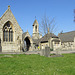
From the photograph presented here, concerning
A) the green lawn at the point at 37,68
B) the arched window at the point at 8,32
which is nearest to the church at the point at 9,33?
the arched window at the point at 8,32

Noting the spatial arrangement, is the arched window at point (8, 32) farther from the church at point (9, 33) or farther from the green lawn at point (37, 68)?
the green lawn at point (37, 68)

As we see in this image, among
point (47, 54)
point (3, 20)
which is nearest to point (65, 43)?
point (3, 20)

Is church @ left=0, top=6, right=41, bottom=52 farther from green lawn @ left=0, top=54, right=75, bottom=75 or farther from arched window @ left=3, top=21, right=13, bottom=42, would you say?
green lawn @ left=0, top=54, right=75, bottom=75

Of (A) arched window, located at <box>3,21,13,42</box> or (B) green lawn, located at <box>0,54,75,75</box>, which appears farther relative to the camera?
(A) arched window, located at <box>3,21,13,42</box>

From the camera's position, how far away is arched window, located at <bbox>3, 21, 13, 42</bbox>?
1195 inches

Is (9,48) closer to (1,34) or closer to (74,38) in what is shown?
(1,34)

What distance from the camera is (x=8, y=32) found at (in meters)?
30.8

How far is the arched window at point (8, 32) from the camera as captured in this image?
99.6 feet

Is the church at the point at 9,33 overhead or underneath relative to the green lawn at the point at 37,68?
overhead

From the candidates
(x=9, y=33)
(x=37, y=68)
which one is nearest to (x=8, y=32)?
(x=9, y=33)

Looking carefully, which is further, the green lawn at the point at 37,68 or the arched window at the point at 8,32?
Result: the arched window at the point at 8,32

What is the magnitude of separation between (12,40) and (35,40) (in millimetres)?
31754

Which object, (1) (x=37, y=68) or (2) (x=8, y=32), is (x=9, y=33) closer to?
(2) (x=8, y=32)

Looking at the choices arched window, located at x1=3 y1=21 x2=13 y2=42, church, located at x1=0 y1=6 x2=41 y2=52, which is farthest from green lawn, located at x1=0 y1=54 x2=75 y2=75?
arched window, located at x1=3 y1=21 x2=13 y2=42
